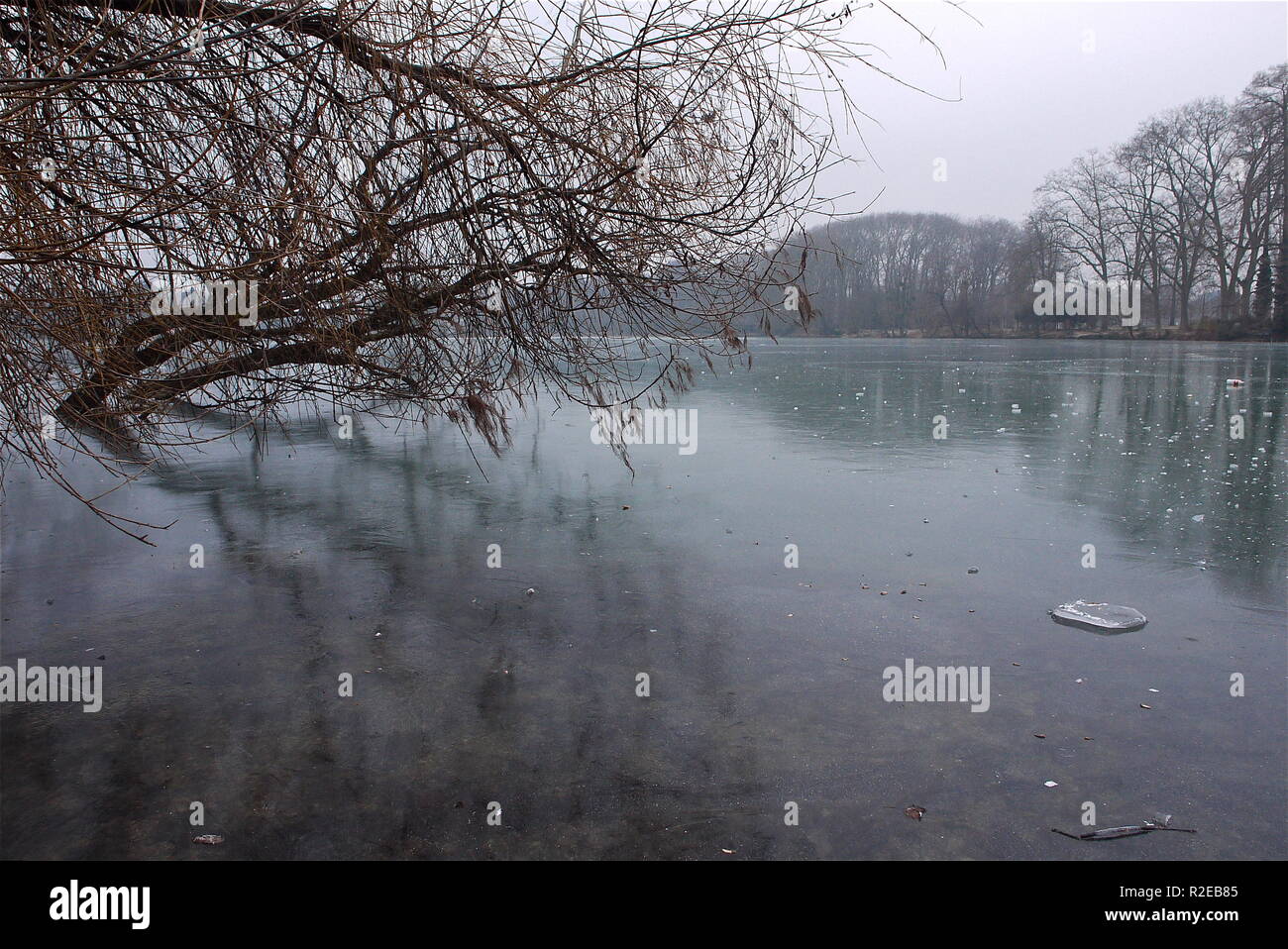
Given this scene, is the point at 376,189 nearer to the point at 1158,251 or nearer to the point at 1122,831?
the point at 1122,831

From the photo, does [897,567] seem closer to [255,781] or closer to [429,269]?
[429,269]

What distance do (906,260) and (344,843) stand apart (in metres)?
111

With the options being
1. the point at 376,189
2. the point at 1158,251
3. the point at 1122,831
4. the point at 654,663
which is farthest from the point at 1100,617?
the point at 1158,251

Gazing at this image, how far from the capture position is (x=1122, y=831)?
350 cm

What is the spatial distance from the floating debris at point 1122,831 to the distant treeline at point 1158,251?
35596 millimetres

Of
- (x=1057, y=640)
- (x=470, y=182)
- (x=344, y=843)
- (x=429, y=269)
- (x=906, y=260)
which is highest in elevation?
(x=906, y=260)

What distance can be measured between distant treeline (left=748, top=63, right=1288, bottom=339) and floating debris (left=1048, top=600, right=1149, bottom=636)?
3290 centimetres

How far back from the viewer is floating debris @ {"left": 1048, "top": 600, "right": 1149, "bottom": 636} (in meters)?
5.67

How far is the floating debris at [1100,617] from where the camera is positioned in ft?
18.6

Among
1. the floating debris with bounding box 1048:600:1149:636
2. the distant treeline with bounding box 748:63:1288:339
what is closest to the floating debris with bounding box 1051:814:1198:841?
the floating debris with bounding box 1048:600:1149:636

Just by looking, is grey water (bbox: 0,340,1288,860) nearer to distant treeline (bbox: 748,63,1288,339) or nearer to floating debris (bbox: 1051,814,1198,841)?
floating debris (bbox: 1051,814,1198,841)

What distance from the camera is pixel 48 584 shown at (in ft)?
23.3

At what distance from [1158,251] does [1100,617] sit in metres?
73.1

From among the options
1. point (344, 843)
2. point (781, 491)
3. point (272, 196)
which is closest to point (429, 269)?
point (272, 196)
